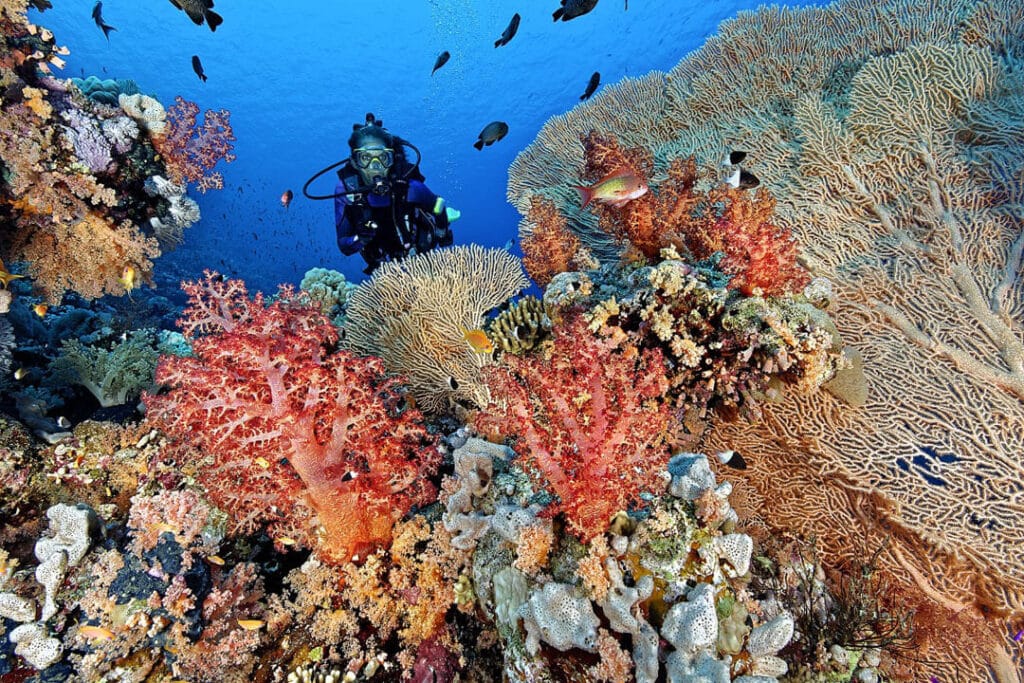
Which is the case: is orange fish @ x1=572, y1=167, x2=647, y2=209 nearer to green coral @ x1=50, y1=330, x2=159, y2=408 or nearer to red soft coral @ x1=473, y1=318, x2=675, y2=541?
red soft coral @ x1=473, y1=318, x2=675, y2=541

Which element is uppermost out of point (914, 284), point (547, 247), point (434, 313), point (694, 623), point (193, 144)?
point (193, 144)

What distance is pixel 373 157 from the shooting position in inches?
238

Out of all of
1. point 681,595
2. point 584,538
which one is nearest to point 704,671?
point 681,595

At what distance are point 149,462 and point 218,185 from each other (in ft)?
9.59

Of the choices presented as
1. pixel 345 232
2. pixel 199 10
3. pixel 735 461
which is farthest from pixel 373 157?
pixel 735 461

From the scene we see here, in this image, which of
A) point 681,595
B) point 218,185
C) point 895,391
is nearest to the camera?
point 681,595

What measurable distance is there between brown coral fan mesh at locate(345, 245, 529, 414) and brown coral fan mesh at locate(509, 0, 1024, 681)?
2424 millimetres

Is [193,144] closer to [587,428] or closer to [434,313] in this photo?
[434,313]

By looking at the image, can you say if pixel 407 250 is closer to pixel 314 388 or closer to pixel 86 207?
pixel 86 207

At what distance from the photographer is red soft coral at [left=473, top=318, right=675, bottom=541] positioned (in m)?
2.43

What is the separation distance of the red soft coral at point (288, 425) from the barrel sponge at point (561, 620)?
1319 millimetres

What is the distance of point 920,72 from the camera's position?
520 cm

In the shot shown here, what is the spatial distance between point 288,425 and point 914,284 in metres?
5.50

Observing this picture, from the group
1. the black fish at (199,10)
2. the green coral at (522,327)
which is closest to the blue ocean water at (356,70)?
the black fish at (199,10)
